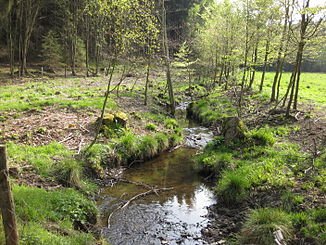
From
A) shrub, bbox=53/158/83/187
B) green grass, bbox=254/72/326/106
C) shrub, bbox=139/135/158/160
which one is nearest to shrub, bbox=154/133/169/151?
shrub, bbox=139/135/158/160

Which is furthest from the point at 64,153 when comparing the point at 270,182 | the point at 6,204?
the point at 270,182

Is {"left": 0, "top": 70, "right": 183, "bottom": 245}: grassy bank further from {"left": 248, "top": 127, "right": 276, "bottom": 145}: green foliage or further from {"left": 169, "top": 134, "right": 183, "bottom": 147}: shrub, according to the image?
{"left": 248, "top": 127, "right": 276, "bottom": 145}: green foliage

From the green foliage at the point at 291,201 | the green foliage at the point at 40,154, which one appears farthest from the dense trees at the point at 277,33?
the green foliage at the point at 40,154

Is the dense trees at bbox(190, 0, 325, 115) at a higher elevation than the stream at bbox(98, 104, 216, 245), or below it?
higher

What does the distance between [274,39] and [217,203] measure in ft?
45.7

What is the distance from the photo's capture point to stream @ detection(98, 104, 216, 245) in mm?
6418

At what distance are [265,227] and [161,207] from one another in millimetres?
3243

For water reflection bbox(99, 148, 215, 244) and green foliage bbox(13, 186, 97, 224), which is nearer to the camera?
green foliage bbox(13, 186, 97, 224)

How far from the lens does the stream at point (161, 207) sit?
642cm

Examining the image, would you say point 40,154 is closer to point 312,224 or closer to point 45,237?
point 45,237

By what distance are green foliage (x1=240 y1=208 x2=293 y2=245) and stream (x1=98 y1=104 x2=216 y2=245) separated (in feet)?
4.01

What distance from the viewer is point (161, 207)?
7.84 metres

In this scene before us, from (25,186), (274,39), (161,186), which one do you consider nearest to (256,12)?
(274,39)

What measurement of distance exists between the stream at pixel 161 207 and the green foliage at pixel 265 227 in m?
1.22
